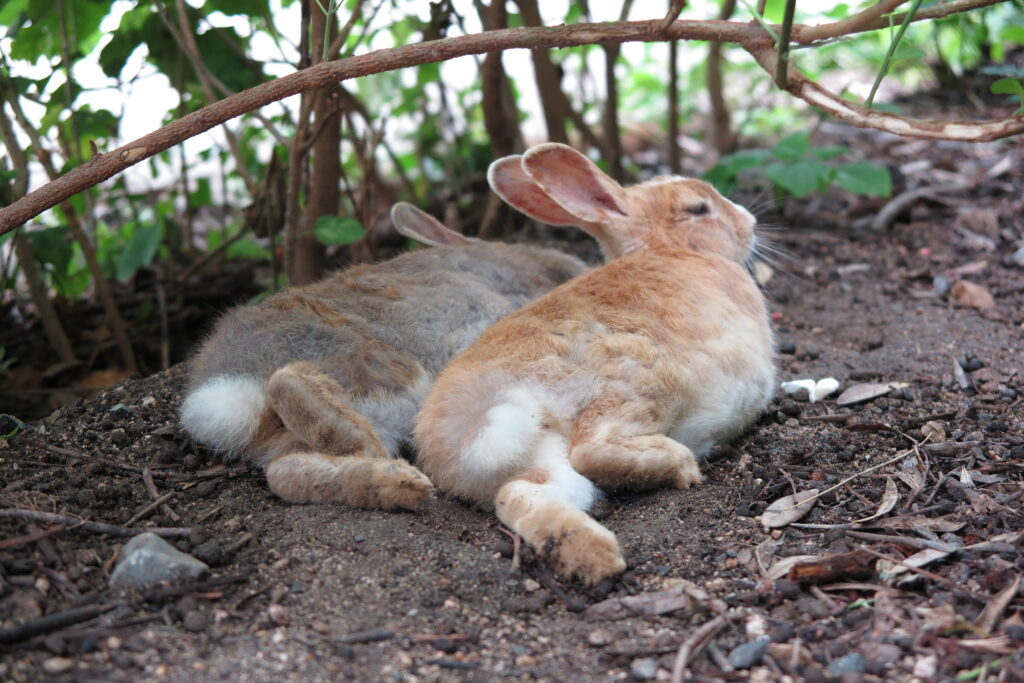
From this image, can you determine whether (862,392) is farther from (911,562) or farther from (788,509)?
(911,562)

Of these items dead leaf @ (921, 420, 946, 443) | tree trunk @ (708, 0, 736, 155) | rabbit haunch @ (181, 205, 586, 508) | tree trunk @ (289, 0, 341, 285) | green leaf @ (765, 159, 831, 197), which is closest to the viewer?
rabbit haunch @ (181, 205, 586, 508)

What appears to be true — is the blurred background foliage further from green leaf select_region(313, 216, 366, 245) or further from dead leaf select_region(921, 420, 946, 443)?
dead leaf select_region(921, 420, 946, 443)

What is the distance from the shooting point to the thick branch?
296 centimetres

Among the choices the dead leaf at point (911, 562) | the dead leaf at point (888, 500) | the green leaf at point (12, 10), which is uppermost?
the green leaf at point (12, 10)

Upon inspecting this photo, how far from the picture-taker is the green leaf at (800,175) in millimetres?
5109

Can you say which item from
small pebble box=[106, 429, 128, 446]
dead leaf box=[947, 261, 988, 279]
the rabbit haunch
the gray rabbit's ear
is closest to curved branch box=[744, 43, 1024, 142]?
the rabbit haunch

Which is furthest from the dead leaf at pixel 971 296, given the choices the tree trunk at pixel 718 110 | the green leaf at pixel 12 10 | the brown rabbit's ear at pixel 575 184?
the green leaf at pixel 12 10

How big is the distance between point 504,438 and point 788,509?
84 cm

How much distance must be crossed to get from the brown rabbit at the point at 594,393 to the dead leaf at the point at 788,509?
10.3 inches

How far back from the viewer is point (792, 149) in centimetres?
539

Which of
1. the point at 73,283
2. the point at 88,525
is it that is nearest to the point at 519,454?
the point at 88,525

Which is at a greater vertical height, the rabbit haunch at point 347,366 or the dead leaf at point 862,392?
the rabbit haunch at point 347,366

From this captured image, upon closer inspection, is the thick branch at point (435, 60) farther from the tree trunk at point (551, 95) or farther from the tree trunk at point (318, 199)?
the tree trunk at point (551, 95)

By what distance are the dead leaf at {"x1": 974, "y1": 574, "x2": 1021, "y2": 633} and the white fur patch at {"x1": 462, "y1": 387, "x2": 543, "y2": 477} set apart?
1.27 m
